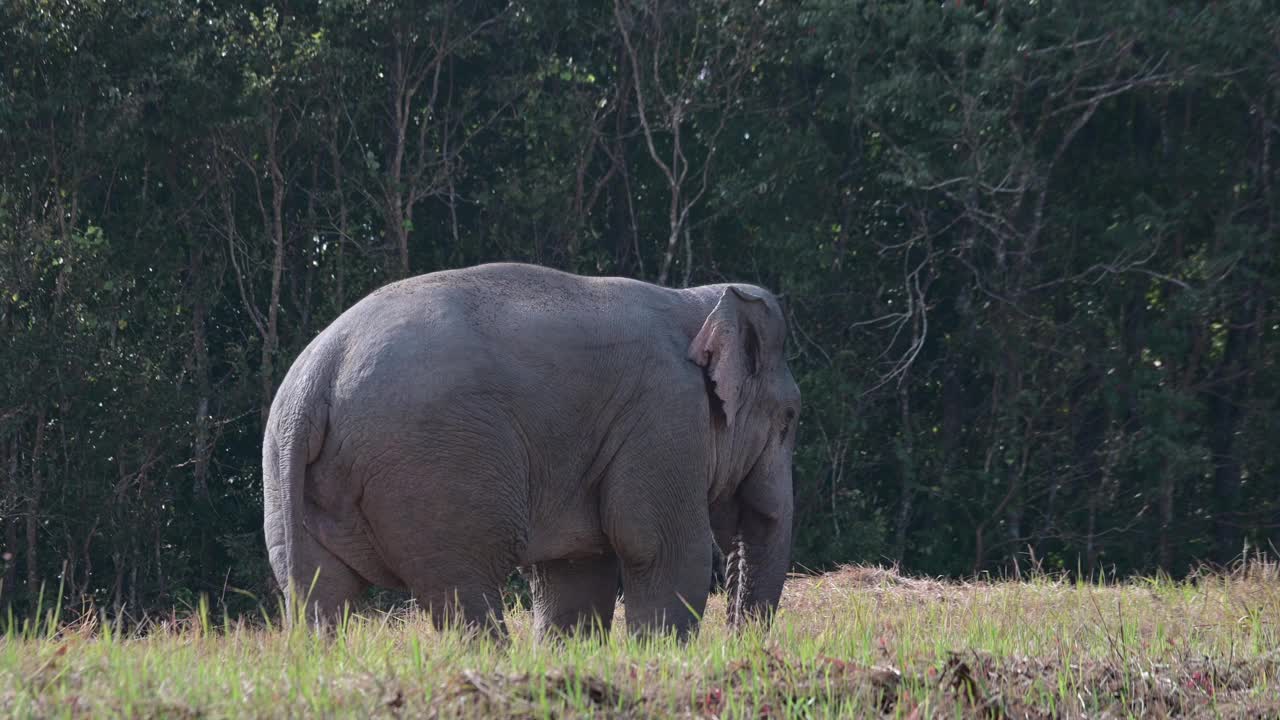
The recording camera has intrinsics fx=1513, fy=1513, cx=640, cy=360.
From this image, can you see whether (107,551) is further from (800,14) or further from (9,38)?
(800,14)

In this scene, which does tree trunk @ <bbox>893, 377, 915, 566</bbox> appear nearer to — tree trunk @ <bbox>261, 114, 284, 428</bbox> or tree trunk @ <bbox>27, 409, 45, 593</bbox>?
tree trunk @ <bbox>261, 114, 284, 428</bbox>

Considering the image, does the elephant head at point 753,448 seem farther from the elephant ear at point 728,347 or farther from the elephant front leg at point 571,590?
the elephant front leg at point 571,590

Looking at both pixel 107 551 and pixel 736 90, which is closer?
pixel 107 551

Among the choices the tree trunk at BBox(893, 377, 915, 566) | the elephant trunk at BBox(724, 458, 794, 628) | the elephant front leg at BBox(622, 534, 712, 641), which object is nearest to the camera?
the elephant front leg at BBox(622, 534, 712, 641)

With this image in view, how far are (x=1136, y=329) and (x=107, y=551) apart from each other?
11.4 m

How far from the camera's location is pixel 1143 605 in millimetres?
8547

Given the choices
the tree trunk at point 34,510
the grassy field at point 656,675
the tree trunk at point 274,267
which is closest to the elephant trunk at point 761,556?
the grassy field at point 656,675

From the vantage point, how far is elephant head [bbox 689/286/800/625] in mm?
7445

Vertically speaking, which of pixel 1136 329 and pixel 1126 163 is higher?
pixel 1126 163

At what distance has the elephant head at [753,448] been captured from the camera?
7445 millimetres

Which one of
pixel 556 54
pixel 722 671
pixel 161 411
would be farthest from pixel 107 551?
pixel 722 671

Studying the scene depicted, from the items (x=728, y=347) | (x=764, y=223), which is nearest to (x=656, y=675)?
(x=728, y=347)

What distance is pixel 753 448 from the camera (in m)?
7.86

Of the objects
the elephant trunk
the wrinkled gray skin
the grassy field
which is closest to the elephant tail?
the wrinkled gray skin
